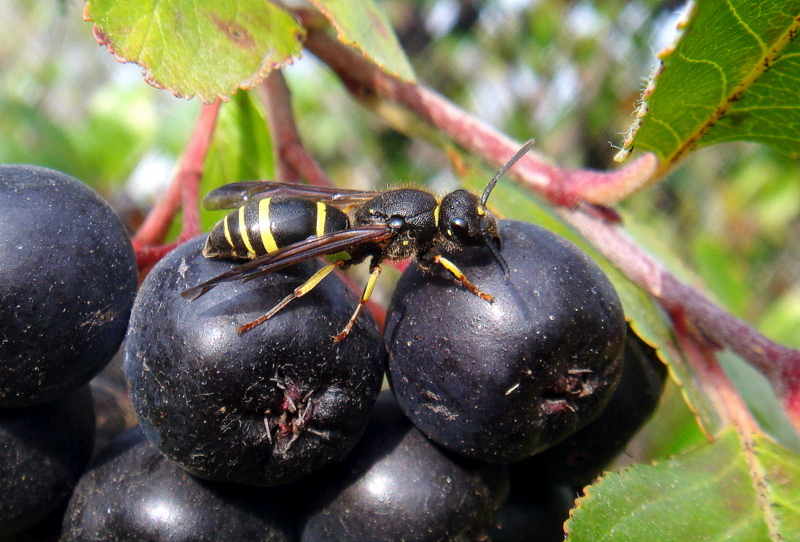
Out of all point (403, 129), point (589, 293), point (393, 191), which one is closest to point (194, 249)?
point (393, 191)

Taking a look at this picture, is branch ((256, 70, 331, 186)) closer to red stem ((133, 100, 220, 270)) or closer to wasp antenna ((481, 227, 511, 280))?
red stem ((133, 100, 220, 270))

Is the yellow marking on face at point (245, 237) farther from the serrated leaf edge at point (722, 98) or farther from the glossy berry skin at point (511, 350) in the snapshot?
the serrated leaf edge at point (722, 98)

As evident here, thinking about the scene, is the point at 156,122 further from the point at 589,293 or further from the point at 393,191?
the point at 589,293

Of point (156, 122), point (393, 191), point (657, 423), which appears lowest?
point (156, 122)

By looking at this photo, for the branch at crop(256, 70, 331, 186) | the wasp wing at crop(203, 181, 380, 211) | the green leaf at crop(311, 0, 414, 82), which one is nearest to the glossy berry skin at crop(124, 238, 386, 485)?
the wasp wing at crop(203, 181, 380, 211)

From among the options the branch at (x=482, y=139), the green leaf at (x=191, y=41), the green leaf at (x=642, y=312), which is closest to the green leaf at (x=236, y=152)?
the branch at (x=482, y=139)

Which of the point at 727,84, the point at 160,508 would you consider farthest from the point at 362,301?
the point at 727,84
